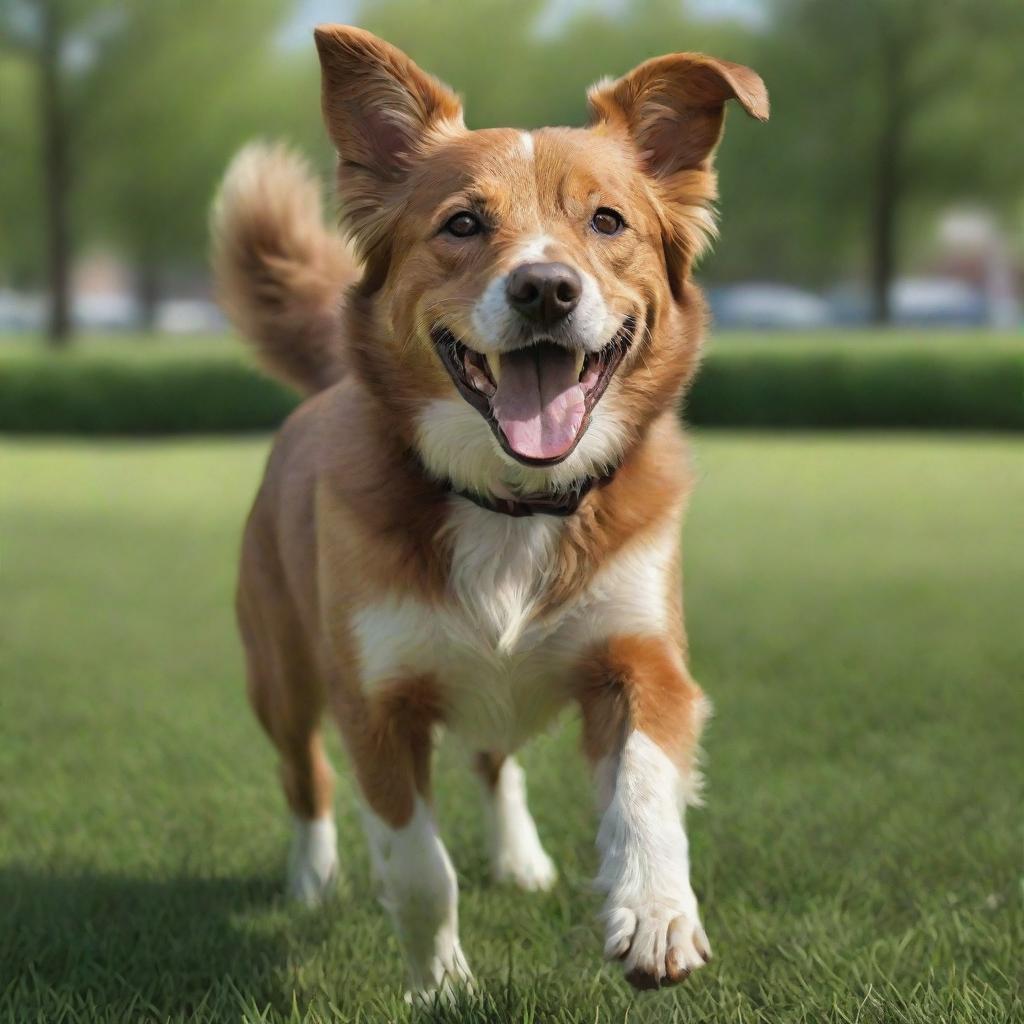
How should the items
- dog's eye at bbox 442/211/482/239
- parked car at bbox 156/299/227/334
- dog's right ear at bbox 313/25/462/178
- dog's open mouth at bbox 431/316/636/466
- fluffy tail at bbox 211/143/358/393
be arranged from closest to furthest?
dog's open mouth at bbox 431/316/636/466 < dog's eye at bbox 442/211/482/239 < dog's right ear at bbox 313/25/462/178 < fluffy tail at bbox 211/143/358/393 < parked car at bbox 156/299/227/334

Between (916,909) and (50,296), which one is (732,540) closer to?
(916,909)

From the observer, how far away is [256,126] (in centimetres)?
3291

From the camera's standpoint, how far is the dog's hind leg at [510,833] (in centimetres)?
454

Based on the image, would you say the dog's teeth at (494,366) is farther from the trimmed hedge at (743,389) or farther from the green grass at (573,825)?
the trimmed hedge at (743,389)

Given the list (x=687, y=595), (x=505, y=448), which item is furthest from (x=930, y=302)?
(x=505, y=448)

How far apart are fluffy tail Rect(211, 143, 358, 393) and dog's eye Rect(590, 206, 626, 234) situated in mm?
1585

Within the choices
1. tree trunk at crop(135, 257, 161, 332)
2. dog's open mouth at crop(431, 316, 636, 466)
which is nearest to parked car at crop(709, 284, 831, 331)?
tree trunk at crop(135, 257, 161, 332)

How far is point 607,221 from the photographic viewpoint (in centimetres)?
374

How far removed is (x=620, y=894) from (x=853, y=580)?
24.0 feet

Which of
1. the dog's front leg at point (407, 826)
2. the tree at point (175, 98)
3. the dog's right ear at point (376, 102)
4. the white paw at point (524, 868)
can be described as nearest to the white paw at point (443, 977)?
the dog's front leg at point (407, 826)

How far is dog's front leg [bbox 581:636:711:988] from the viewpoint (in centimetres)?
304

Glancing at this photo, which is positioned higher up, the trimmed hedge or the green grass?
the green grass

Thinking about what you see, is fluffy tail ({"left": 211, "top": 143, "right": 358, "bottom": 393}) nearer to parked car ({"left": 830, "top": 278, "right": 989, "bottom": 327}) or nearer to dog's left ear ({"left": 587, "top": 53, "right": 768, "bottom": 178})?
dog's left ear ({"left": 587, "top": 53, "right": 768, "bottom": 178})

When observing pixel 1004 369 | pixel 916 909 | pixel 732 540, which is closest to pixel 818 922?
pixel 916 909
